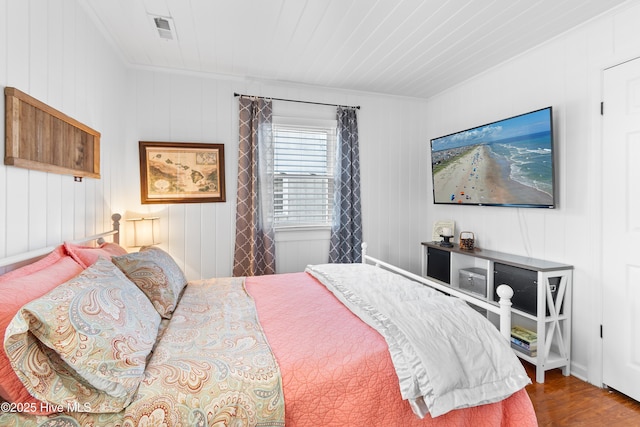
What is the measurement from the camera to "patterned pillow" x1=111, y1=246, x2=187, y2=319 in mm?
1645

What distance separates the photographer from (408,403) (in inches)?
48.3

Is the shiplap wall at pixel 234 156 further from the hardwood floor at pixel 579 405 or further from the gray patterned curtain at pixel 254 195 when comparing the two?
the hardwood floor at pixel 579 405

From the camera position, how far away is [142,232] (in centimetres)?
279

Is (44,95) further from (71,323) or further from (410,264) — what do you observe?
(410,264)

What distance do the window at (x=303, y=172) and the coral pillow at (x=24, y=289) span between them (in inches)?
81.9

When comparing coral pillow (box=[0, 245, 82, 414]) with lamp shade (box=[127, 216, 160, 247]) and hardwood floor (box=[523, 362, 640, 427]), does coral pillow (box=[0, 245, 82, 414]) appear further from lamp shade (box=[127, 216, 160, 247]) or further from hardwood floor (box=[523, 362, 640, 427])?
hardwood floor (box=[523, 362, 640, 427])

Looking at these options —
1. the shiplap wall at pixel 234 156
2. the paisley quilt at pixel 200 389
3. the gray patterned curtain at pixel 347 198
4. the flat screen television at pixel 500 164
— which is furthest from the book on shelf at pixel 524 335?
the paisley quilt at pixel 200 389

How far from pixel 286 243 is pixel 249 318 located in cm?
183

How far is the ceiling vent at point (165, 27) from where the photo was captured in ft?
7.35

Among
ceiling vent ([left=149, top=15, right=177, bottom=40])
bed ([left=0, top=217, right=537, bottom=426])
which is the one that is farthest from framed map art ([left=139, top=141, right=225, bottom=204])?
bed ([left=0, top=217, right=537, bottom=426])

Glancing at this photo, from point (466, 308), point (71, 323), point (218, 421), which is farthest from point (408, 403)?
point (71, 323)

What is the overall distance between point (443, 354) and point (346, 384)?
1.35ft

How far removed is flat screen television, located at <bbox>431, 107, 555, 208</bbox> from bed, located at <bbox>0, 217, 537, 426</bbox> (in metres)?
1.47

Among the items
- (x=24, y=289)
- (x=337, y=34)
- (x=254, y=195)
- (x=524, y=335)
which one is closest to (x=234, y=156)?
(x=254, y=195)
